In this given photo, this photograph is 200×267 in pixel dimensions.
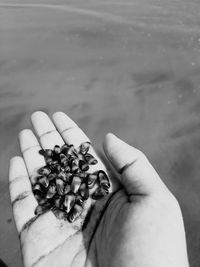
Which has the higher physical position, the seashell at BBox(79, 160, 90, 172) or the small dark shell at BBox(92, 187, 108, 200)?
the seashell at BBox(79, 160, 90, 172)

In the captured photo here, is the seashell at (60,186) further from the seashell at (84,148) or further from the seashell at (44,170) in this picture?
the seashell at (84,148)

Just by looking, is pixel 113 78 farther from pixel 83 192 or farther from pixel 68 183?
pixel 83 192

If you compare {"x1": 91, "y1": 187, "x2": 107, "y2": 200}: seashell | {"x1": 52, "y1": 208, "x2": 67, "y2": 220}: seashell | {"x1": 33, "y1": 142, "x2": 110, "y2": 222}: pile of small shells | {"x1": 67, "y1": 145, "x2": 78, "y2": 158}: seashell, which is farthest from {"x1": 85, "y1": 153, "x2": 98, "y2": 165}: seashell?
{"x1": 52, "y1": 208, "x2": 67, "y2": 220}: seashell

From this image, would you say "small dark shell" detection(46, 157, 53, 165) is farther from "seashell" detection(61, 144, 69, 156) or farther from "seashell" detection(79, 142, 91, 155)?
"seashell" detection(79, 142, 91, 155)

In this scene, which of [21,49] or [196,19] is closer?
[21,49]

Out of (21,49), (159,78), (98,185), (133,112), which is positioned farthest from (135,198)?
(21,49)

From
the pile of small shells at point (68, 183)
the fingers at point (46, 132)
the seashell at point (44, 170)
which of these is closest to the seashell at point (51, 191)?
the pile of small shells at point (68, 183)

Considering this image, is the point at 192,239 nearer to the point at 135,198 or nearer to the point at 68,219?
the point at 135,198
